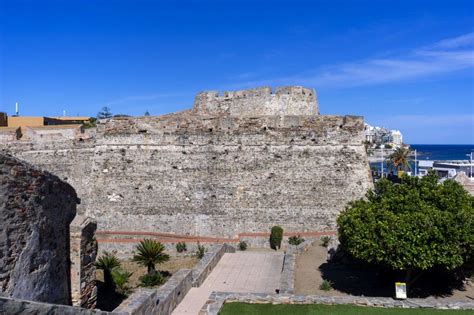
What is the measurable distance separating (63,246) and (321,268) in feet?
33.0

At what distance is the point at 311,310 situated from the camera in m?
11.0

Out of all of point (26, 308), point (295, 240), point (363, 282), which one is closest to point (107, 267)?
point (295, 240)

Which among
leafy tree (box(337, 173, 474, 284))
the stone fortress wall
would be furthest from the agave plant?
leafy tree (box(337, 173, 474, 284))

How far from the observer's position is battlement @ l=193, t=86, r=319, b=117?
72.7 feet

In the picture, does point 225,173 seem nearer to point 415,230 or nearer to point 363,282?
point 363,282

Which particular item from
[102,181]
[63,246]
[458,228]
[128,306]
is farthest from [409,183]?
[102,181]

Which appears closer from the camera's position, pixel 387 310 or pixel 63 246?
pixel 63 246

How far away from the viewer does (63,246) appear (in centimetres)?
875

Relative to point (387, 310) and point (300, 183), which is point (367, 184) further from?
point (387, 310)

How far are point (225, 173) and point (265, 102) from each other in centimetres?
446

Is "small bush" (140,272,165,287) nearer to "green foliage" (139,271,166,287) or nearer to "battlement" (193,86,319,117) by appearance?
"green foliage" (139,271,166,287)

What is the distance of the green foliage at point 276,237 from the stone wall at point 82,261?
10.3 m

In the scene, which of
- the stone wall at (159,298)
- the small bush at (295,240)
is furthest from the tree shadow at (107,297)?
the small bush at (295,240)

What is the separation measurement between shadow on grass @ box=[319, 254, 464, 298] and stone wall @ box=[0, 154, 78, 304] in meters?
8.66
